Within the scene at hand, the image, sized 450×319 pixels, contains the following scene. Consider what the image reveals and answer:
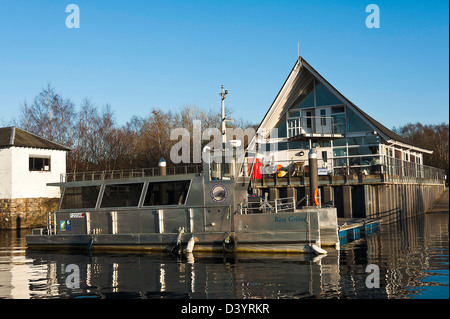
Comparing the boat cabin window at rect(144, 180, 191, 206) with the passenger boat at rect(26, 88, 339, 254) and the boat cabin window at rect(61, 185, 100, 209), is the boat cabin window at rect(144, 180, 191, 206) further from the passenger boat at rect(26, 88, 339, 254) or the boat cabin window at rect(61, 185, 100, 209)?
the boat cabin window at rect(61, 185, 100, 209)

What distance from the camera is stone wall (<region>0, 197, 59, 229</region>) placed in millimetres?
37656

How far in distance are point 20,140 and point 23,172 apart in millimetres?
2872

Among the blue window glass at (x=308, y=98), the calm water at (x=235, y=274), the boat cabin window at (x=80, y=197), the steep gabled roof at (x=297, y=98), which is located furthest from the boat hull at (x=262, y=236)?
the blue window glass at (x=308, y=98)

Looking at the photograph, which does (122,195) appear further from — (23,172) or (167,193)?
(23,172)

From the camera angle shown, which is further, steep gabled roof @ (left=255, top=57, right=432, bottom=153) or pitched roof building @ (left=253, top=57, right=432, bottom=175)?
pitched roof building @ (left=253, top=57, right=432, bottom=175)

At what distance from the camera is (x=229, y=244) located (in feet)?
63.7

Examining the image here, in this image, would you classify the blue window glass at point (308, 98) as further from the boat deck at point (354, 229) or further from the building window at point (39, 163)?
the building window at point (39, 163)

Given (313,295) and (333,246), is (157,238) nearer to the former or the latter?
(333,246)

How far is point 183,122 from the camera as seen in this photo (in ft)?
177
